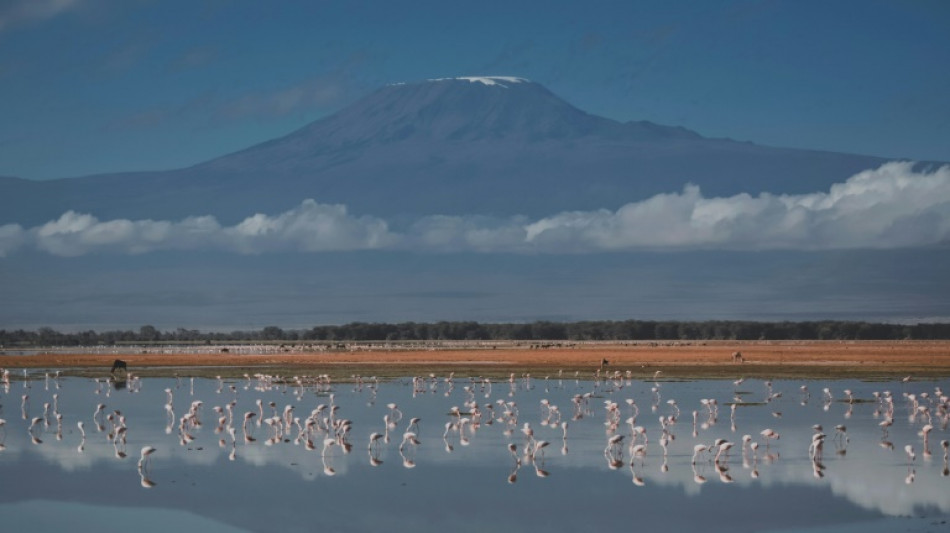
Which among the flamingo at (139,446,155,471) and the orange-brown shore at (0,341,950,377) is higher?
the orange-brown shore at (0,341,950,377)

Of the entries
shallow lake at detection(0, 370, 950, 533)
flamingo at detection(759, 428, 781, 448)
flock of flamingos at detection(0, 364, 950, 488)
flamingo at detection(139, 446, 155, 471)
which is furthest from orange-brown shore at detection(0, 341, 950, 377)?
flamingo at detection(139, 446, 155, 471)

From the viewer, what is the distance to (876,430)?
3800cm

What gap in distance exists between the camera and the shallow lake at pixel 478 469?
2358 cm

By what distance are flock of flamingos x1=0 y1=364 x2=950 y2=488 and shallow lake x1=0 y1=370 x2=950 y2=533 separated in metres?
0.15

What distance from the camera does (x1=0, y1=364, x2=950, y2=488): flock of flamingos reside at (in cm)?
3173

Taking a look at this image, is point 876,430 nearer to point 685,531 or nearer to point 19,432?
point 685,531

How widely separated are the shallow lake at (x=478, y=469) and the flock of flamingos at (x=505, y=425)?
152 mm

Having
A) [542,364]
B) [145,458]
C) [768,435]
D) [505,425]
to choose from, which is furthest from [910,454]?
[542,364]

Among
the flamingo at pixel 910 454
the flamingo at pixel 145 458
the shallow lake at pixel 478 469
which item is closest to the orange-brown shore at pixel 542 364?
the shallow lake at pixel 478 469

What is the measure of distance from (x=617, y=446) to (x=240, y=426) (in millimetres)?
13885

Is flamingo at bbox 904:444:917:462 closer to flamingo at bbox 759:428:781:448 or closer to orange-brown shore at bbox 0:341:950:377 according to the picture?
flamingo at bbox 759:428:781:448

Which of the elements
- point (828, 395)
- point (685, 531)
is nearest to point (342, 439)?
point (685, 531)

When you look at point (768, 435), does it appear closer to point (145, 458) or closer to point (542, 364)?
point (145, 458)

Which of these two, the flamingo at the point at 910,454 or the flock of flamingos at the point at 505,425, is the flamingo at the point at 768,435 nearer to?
the flock of flamingos at the point at 505,425
